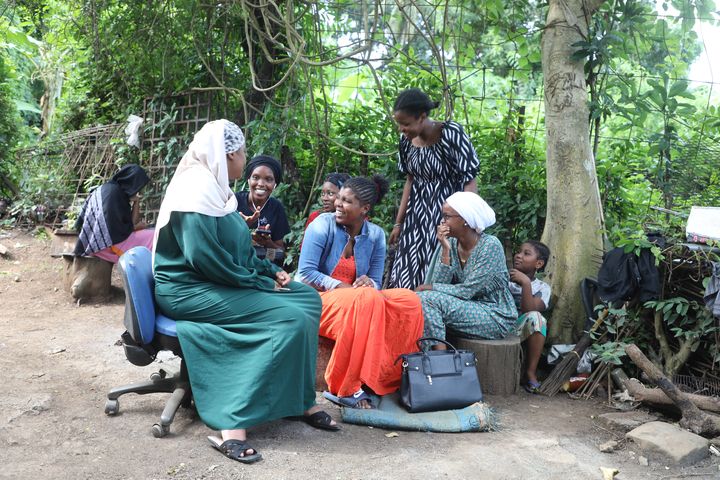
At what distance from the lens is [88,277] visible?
22.6 ft

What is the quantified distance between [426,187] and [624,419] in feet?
6.54

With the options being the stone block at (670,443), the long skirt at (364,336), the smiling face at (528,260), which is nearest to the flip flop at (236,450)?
the long skirt at (364,336)

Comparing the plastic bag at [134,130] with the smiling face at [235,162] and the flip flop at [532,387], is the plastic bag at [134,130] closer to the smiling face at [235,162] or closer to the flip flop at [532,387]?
the smiling face at [235,162]

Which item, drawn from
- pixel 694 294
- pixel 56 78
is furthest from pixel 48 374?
pixel 56 78

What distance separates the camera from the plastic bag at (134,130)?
27.6 feet

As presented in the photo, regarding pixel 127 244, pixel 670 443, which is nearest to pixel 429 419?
pixel 670 443

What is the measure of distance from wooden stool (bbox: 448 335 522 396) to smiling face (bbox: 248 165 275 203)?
1850 millimetres

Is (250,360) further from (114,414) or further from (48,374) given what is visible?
(48,374)

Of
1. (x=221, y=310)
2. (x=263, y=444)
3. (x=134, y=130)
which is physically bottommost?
(x=263, y=444)

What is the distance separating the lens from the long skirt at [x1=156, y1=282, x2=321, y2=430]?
3.50 meters

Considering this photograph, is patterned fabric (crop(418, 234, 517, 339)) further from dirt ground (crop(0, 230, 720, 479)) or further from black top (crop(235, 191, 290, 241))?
black top (crop(235, 191, 290, 241))

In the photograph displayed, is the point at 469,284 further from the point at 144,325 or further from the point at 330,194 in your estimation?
the point at 144,325

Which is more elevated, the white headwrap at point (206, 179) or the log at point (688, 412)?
the white headwrap at point (206, 179)

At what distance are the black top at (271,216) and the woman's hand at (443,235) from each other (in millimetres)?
1488
